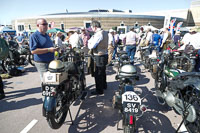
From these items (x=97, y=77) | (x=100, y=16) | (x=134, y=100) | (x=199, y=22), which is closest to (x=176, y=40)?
(x=97, y=77)

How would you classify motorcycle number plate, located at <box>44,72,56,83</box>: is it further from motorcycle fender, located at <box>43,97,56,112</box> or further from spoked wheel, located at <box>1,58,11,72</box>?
spoked wheel, located at <box>1,58,11,72</box>

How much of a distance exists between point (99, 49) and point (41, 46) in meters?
1.56

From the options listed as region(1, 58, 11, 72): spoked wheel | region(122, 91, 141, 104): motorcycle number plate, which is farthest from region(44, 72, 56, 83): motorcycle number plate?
region(1, 58, 11, 72): spoked wheel

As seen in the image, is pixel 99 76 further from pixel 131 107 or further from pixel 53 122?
pixel 131 107

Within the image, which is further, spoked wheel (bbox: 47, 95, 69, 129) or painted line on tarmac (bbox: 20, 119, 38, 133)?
painted line on tarmac (bbox: 20, 119, 38, 133)

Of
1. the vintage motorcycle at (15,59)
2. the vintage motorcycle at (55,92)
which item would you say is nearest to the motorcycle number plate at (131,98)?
the vintage motorcycle at (55,92)

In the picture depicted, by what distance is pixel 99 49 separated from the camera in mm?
3852

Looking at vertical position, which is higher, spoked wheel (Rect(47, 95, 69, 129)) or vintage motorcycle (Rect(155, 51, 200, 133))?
vintage motorcycle (Rect(155, 51, 200, 133))

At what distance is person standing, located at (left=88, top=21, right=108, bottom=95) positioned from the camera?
3688 mm

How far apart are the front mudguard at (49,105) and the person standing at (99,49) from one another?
1.85 metres

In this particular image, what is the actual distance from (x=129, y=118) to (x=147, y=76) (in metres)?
4.36

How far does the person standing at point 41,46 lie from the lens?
2.84 meters

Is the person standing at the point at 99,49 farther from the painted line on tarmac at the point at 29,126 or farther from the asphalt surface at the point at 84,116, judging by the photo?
the painted line on tarmac at the point at 29,126

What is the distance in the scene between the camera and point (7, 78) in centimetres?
577
